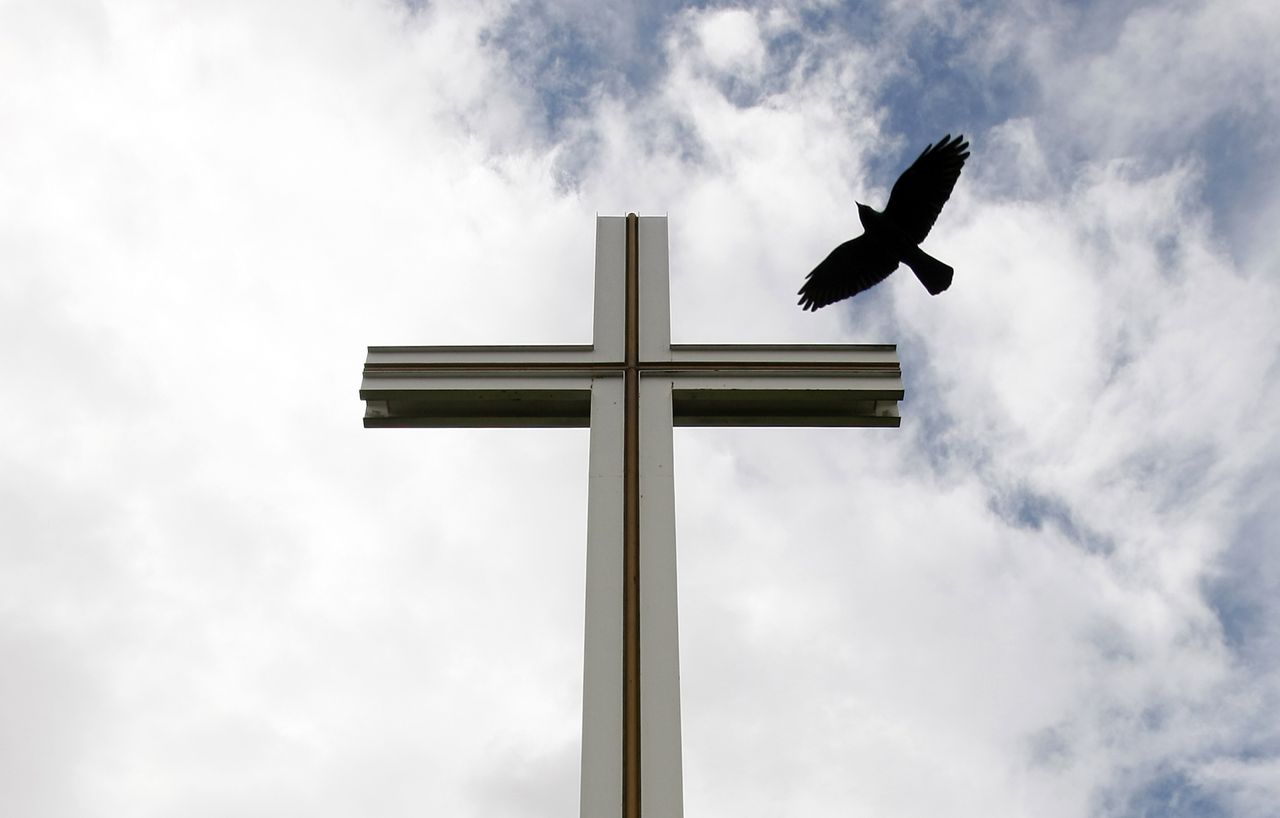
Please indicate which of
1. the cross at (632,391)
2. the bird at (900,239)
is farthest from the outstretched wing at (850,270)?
the cross at (632,391)

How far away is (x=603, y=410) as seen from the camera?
5.00 metres

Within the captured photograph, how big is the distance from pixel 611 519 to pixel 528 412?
0.79m

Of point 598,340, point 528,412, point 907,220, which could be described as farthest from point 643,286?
point 907,220

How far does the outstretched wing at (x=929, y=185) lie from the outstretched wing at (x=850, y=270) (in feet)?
0.61

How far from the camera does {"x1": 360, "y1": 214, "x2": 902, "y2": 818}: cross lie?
15.2 feet

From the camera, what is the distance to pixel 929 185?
6.13 m

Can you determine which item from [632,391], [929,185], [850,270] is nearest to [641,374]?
[632,391]

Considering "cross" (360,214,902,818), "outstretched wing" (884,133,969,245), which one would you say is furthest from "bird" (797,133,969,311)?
"cross" (360,214,902,818)

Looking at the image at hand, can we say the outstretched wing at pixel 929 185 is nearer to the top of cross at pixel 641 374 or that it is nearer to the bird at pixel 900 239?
the bird at pixel 900 239

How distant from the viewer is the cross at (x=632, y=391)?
4.62 m

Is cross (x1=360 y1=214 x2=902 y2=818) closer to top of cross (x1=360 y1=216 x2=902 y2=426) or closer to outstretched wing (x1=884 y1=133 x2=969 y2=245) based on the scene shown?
top of cross (x1=360 y1=216 x2=902 y2=426)

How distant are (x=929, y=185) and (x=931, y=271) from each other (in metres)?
0.38

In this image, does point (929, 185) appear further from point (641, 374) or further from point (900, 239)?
point (641, 374)

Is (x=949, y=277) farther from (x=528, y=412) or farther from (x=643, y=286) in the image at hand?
(x=528, y=412)
